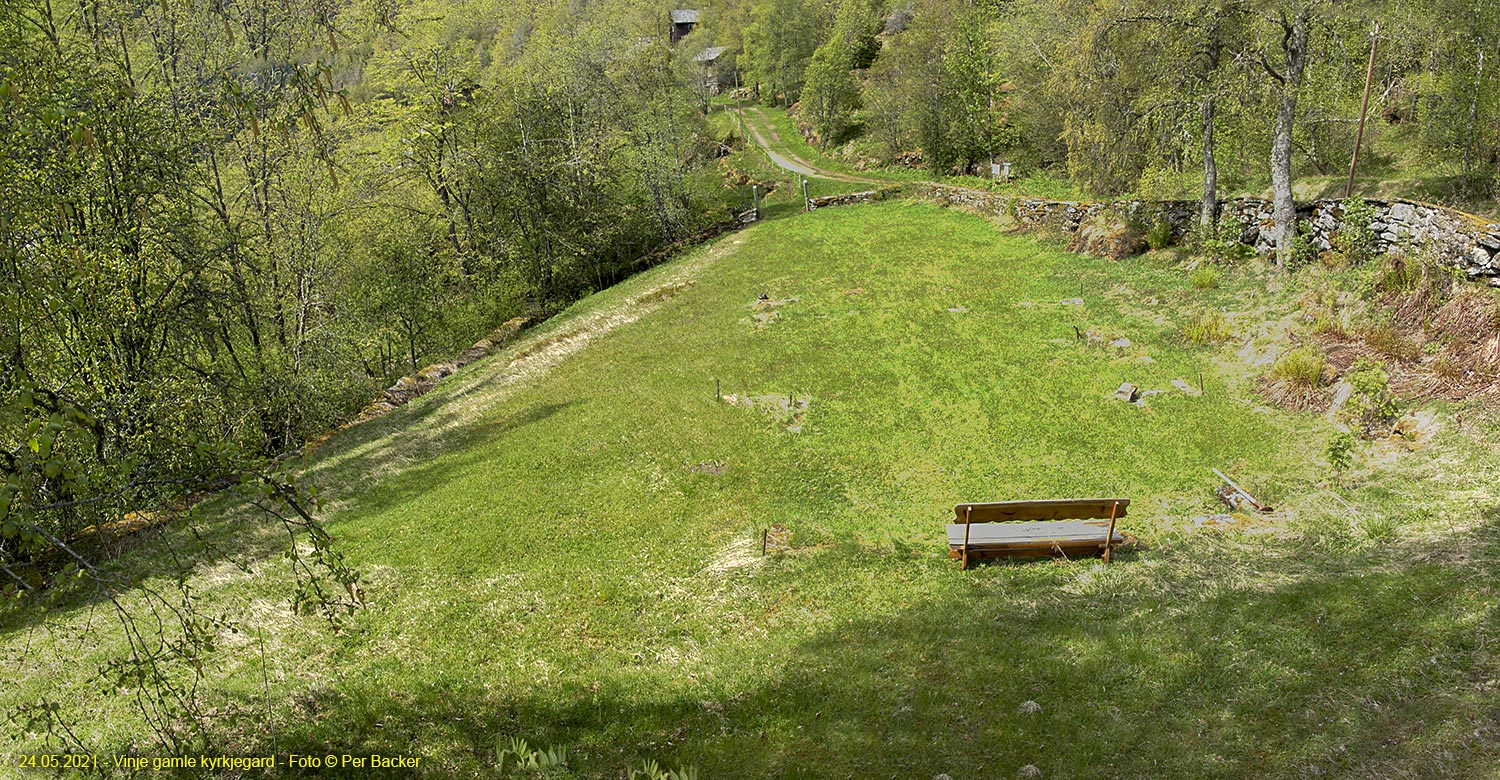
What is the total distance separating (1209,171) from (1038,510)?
58.2 feet

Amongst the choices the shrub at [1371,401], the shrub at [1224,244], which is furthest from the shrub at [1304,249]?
the shrub at [1371,401]

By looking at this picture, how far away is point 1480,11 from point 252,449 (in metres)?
34.0

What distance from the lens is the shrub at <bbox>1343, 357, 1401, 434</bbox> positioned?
15.2m

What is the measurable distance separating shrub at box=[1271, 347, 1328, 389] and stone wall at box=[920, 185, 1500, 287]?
348 centimetres

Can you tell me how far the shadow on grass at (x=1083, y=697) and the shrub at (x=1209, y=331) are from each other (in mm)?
10054

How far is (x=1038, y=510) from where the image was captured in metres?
13.0

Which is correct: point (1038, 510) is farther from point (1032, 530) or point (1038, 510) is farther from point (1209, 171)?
point (1209, 171)

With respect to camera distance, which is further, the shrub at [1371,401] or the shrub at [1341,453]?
the shrub at [1371,401]

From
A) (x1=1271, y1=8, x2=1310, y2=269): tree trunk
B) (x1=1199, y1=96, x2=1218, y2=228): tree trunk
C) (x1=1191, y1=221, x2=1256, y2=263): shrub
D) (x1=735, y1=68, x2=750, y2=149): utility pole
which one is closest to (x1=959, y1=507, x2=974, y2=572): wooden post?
(x1=1271, y1=8, x2=1310, y2=269): tree trunk

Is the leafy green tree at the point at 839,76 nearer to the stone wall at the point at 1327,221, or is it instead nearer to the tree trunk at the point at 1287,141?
the stone wall at the point at 1327,221

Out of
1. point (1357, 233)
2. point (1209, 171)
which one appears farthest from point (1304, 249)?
point (1209, 171)

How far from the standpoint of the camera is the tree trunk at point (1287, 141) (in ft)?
65.3

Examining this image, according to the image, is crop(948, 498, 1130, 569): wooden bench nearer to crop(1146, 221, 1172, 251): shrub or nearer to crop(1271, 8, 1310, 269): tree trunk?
crop(1271, 8, 1310, 269): tree trunk

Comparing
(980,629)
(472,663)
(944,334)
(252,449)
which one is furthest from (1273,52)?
(252,449)
